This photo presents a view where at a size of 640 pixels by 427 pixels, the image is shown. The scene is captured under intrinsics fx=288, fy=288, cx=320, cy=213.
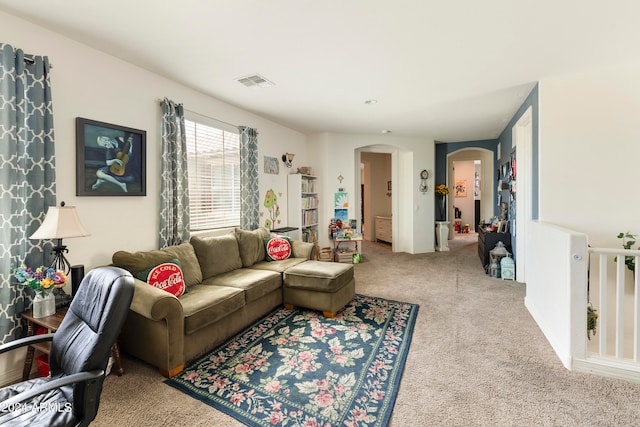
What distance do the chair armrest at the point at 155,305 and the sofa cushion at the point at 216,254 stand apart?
3.21 ft

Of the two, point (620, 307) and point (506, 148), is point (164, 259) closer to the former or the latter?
point (620, 307)

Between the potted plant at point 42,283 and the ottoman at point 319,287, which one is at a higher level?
the potted plant at point 42,283

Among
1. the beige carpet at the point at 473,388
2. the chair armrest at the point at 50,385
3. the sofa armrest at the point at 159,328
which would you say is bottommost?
the beige carpet at the point at 473,388

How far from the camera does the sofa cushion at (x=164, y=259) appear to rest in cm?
242

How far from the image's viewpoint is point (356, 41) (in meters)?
2.28

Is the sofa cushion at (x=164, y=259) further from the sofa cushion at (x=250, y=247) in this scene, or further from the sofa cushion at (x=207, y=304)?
the sofa cushion at (x=250, y=247)

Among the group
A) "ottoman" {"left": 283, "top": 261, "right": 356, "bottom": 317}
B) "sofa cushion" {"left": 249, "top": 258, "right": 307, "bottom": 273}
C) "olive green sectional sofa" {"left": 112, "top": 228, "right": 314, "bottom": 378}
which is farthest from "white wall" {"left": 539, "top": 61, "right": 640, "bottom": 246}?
"olive green sectional sofa" {"left": 112, "top": 228, "right": 314, "bottom": 378}

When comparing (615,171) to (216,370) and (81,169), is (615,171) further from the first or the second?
(81,169)

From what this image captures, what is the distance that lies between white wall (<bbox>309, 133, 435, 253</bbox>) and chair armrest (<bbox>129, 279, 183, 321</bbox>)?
3.87 metres

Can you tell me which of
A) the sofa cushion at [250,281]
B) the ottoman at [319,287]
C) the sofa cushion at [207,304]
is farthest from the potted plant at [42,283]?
the ottoman at [319,287]

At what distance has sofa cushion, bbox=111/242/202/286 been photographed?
242cm

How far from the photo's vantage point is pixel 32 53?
2090 mm

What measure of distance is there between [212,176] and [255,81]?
1310 mm

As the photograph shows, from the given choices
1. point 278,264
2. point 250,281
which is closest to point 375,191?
point 278,264
